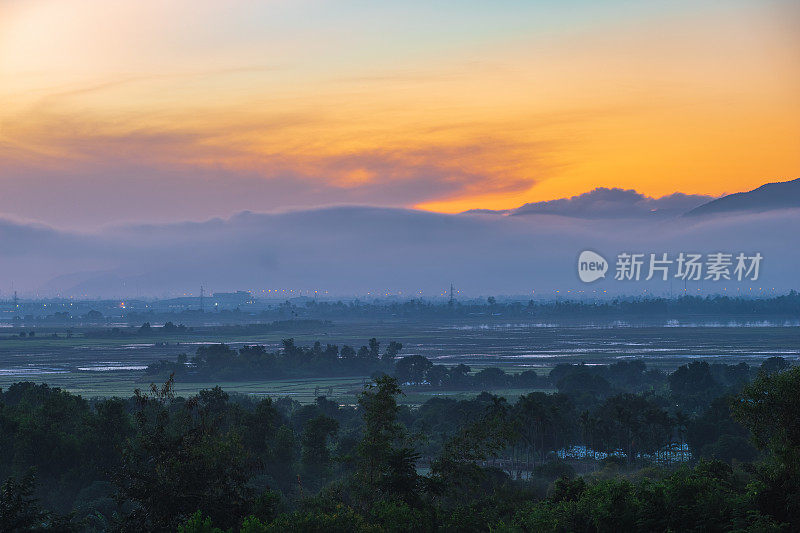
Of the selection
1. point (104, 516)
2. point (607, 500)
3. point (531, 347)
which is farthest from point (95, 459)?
Answer: point (531, 347)

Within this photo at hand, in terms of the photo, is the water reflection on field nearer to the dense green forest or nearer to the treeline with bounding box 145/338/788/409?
the treeline with bounding box 145/338/788/409

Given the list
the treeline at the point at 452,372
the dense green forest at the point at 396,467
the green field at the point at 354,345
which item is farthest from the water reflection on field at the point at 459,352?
the dense green forest at the point at 396,467

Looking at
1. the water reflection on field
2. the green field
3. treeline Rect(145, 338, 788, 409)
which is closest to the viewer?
treeline Rect(145, 338, 788, 409)

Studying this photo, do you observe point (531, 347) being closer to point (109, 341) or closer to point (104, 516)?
point (109, 341)

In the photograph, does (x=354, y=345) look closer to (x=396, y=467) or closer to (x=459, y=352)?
(x=459, y=352)

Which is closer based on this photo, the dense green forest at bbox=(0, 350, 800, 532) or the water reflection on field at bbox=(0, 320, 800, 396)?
the dense green forest at bbox=(0, 350, 800, 532)

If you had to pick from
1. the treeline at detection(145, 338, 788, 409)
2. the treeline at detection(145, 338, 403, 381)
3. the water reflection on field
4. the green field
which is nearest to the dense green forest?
the treeline at detection(145, 338, 788, 409)

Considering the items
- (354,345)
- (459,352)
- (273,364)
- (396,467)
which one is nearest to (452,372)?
(273,364)

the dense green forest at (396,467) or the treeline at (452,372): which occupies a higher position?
the dense green forest at (396,467)

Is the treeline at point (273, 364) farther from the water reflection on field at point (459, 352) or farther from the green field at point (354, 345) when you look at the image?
the water reflection on field at point (459, 352)
